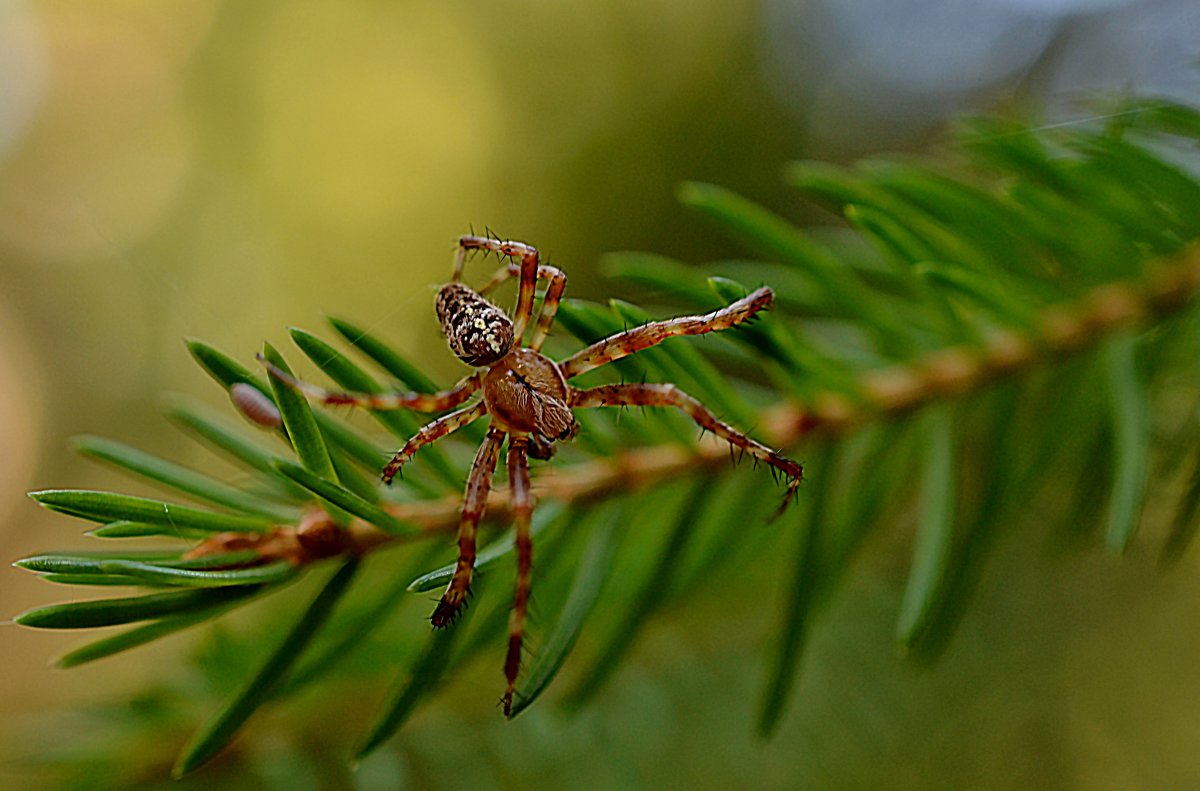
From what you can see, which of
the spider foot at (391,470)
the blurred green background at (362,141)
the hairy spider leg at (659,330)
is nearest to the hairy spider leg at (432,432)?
the spider foot at (391,470)

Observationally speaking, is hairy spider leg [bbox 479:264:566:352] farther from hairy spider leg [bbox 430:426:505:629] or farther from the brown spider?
hairy spider leg [bbox 430:426:505:629]

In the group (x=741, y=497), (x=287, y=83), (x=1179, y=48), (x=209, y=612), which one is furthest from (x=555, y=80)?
(x=209, y=612)

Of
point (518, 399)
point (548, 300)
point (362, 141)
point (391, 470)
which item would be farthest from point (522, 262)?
point (362, 141)

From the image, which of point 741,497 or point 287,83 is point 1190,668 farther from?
point 287,83

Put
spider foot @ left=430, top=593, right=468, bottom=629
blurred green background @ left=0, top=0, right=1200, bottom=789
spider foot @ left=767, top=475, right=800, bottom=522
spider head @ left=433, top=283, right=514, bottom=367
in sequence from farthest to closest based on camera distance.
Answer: blurred green background @ left=0, top=0, right=1200, bottom=789, spider head @ left=433, top=283, right=514, bottom=367, spider foot @ left=767, top=475, right=800, bottom=522, spider foot @ left=430, top=593, right=468, bottom=629

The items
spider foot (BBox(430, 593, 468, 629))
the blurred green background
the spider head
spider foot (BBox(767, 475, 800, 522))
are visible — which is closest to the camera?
spider foot (BBox(430, 593, 468, 629))

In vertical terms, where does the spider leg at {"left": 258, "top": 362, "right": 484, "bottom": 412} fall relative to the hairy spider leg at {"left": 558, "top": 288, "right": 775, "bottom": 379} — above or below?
below

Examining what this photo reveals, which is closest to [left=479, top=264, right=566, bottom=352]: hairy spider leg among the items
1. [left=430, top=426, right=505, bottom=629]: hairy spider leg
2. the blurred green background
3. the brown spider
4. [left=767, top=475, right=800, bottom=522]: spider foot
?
the brown spider

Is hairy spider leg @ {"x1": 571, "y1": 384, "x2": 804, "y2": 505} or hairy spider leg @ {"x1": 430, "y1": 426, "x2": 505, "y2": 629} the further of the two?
hairy spider leg @ {"x1": 571, "y1": 384, "x2": 804, "y2": 505}
